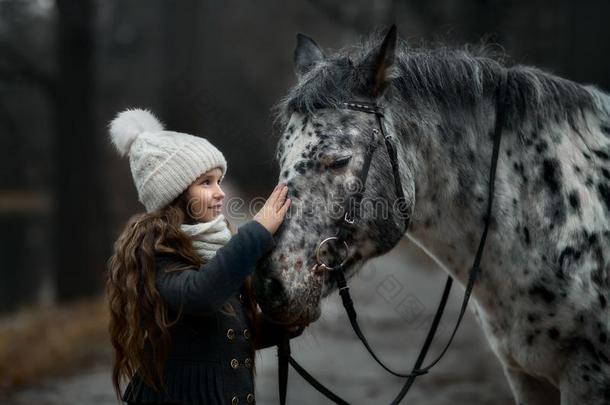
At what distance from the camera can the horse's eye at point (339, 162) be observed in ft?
8.17

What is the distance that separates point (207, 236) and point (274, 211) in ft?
0.94

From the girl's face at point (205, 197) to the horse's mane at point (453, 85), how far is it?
15.2 inches

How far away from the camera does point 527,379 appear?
293 centimetres

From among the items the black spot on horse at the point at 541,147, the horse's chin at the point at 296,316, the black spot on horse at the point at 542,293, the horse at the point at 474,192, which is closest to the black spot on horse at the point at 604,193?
the horse at the point at 474,192

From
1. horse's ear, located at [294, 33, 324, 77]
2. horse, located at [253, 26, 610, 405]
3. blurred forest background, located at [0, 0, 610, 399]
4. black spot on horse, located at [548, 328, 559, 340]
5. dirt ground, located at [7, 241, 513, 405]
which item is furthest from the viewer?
blurred forest background, located at [0, 0, 610, 399]

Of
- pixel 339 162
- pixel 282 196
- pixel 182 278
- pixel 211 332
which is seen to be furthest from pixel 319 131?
pixel 211 332

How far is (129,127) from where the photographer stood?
2.65m

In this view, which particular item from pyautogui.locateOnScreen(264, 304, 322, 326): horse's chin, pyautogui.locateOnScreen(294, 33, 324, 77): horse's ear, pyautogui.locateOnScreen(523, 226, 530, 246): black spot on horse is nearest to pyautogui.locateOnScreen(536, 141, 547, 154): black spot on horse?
pyautogui.locateOnScreen(523, 226, 530, 246): black spot on horse

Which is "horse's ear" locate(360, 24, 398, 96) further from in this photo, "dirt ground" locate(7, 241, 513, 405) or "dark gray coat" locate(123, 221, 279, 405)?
"dirt ground" locate(7, 241, 513, 405)

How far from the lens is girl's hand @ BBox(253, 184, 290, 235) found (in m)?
2.39

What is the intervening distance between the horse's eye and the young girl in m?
0.18

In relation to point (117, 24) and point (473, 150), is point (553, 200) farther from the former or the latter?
point (117, 24)

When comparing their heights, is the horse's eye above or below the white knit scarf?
above

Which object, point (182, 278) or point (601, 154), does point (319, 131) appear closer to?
point (182, 278)
